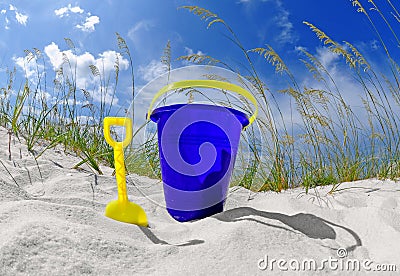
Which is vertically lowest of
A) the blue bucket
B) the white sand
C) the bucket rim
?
the white sand

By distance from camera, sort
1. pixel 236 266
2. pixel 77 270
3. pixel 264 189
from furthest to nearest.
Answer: pixel 264 189 < pixel 236 266 < pixel 77 270

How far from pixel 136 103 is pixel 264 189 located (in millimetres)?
1028

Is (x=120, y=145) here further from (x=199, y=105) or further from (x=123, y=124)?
(x=199, y=105)

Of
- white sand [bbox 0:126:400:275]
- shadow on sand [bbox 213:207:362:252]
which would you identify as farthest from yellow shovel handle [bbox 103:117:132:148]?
shadow on sand [bbox 213:207:362:252]

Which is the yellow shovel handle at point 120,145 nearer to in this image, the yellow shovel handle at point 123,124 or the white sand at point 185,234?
the yellow shovel handle at point 123,124

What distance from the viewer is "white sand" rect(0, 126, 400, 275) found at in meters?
1.05

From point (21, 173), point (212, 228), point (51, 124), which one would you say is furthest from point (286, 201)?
point (51, 124)

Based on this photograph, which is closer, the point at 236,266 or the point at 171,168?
the point at 236,266

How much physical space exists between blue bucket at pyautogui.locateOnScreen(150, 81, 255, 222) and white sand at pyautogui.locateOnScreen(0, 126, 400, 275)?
0.13m

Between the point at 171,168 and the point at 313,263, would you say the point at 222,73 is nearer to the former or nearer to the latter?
the point at 171,168

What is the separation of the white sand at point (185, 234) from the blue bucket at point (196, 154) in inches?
5.2

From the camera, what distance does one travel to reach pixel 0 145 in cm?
259

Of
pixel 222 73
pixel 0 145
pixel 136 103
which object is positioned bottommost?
pixel 0 145

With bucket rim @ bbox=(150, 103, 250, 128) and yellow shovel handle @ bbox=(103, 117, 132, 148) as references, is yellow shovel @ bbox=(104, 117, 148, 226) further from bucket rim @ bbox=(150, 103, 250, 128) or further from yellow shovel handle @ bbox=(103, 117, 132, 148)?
bucket rim @ bbox=(150, 103, 250, 128)
